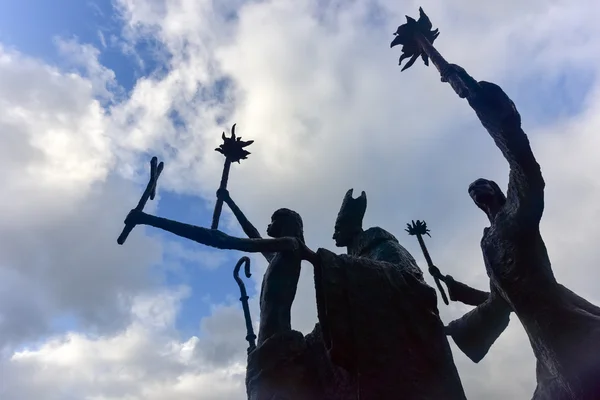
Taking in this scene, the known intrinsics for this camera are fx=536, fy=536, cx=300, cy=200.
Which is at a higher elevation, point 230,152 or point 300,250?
point 230,152

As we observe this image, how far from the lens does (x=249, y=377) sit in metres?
5.53

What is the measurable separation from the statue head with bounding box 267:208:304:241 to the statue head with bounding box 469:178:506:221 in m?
2.04

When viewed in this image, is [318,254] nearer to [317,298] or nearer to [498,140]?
[317,298]

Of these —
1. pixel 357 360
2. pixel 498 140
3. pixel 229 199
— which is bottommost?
pixel 357 360

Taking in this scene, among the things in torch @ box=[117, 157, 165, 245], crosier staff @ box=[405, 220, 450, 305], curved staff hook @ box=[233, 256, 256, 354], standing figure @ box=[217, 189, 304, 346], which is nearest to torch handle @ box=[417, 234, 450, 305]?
crosier staff @ box=[405, 220, 450, 305]

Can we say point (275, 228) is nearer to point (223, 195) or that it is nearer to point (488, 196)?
point (223, 195)

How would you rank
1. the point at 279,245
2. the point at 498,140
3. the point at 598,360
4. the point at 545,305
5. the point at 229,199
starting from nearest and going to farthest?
the point at 598,360 < the point at 545,305 < the point at 498,140 < the point at 279,245 < the point at 229,199

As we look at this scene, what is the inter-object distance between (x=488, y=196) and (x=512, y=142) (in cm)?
83

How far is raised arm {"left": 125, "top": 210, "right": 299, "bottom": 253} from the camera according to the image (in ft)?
17.7

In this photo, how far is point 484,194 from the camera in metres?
5.75

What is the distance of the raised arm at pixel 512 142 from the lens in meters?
4.89

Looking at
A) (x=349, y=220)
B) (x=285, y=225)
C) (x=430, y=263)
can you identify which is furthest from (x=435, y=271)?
(x=285, y=225)

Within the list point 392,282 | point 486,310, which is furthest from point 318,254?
point 486,310

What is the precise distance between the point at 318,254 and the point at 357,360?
1.15 metres
